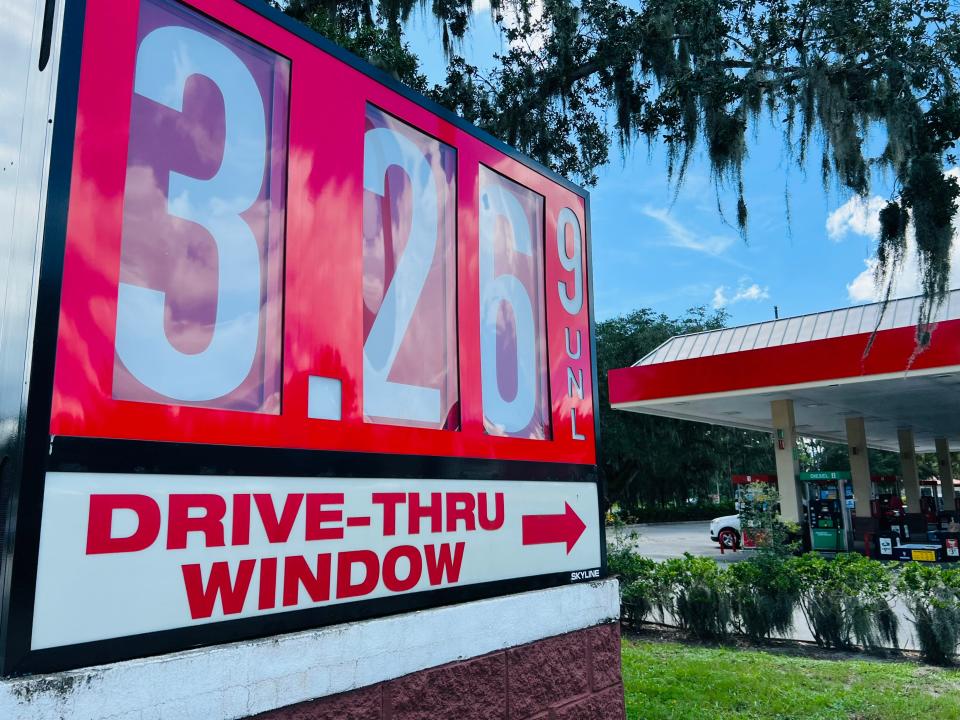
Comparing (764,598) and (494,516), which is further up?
(494,516)

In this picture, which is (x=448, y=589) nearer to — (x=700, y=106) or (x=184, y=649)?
(x=184, y=649)

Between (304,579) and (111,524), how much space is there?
0.62 m

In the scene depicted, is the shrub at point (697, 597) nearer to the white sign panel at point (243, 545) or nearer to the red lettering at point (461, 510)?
the white sign panel at point (243, 545)

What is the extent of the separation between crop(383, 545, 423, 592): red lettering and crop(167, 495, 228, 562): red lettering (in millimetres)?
640

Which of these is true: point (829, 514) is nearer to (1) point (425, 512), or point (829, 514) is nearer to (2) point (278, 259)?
(1) point (425, 512)

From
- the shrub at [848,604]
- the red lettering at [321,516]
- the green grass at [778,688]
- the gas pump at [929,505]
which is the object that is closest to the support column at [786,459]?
the gas pump at [929,505]

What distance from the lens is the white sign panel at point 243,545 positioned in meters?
1.75

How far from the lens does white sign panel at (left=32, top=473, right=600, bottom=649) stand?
1.75 meters

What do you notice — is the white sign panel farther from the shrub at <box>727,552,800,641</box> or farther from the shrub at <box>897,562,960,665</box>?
the shrub at <box>727,552,800,641</box>

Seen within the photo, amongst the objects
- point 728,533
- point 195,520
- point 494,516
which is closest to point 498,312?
point 494,516

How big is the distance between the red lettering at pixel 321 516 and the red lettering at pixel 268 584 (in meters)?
0.15

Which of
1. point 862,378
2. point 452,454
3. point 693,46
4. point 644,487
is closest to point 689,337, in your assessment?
point 862,378

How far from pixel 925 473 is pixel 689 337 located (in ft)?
186

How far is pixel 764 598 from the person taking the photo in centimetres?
856
